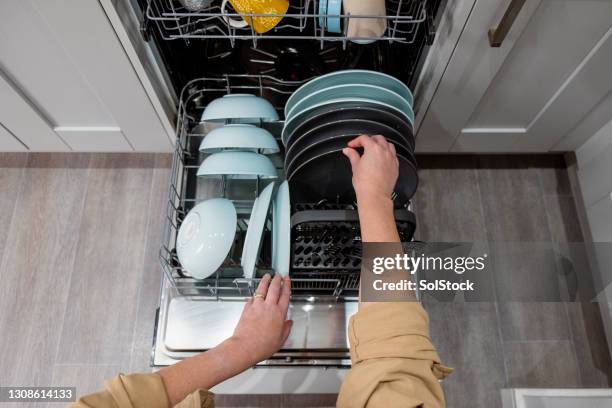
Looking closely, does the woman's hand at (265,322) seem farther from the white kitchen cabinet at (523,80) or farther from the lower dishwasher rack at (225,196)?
the white kitchen cabinet at (523,80)

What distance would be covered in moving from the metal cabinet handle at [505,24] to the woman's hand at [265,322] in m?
0.61

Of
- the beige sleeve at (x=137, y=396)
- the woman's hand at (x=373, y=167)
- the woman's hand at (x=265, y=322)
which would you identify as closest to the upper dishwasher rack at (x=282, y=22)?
the woman's hand at (x=373, y=167)

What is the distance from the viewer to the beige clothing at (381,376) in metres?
0.53

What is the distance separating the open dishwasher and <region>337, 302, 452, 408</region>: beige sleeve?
162mm

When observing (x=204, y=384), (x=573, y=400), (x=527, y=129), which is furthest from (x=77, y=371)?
(x=527, y=129)

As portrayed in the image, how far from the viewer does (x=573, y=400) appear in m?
0.94

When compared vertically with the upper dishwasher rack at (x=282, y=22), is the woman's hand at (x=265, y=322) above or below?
below

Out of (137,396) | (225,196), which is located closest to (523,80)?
(225,196)

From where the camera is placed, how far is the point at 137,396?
21.3 inches

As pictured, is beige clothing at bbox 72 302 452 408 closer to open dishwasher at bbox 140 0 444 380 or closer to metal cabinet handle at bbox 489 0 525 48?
open dishwasher at bbox 140 0 444 380

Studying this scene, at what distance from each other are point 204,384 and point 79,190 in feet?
3.34

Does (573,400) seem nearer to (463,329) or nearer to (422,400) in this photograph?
(463,329)

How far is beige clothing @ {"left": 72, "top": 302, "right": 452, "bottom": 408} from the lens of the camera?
531 millimetres

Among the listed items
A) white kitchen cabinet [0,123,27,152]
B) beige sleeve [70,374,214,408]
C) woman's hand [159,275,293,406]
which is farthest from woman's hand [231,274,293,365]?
white kitchen cabinet [0,123,27,152]
